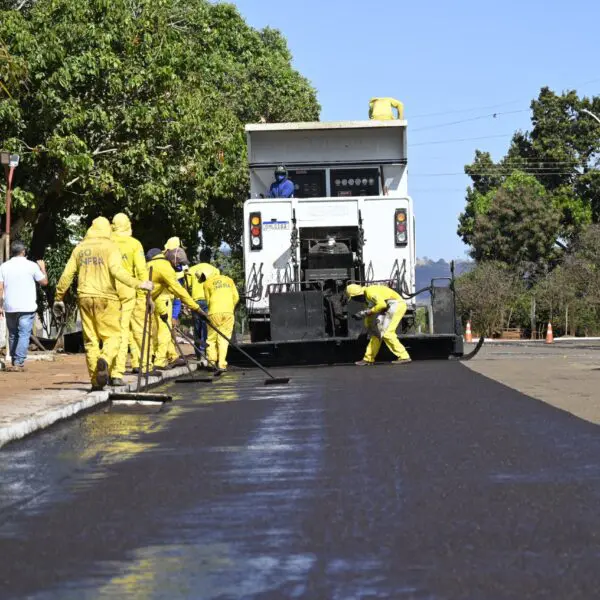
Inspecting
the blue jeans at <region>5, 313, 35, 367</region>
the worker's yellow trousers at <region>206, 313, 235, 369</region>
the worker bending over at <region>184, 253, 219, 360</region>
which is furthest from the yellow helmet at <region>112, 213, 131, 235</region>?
the blue jeans at <region>5, 313, 35, 367</region>

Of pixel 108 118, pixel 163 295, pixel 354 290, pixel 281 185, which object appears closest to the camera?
pixel 163 295

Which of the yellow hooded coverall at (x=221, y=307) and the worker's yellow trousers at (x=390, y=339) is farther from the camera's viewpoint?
the worker's yellow trousers at (x=390, y=339)

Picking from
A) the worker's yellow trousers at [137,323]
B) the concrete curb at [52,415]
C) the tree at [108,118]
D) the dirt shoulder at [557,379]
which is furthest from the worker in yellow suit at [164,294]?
the tree at [108,118]

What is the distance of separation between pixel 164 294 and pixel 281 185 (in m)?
3.75

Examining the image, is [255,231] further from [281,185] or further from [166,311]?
[166,311]

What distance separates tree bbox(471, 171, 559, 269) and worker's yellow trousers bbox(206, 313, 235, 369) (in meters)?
50.0

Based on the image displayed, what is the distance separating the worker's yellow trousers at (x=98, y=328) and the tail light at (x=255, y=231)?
7.31m

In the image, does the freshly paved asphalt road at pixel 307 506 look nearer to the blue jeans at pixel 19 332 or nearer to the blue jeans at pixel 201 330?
the blue jeans at pixel 19 332

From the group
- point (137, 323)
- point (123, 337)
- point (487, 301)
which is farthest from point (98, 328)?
point (487, 301)

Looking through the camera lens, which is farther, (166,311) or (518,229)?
(518,229)

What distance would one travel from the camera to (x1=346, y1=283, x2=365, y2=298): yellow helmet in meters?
20.8

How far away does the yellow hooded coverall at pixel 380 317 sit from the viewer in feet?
68.2

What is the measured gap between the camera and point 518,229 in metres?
69.7

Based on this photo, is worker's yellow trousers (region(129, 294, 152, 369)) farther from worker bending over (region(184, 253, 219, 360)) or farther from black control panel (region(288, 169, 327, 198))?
black control panel (region(288, 169, 327, 198))
